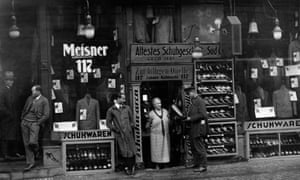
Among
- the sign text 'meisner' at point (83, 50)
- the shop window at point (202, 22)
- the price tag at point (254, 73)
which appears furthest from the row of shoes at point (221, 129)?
the sign text 'meisner' at point (83, 50)

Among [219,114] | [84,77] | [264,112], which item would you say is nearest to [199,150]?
[219,114]

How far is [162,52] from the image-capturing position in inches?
451

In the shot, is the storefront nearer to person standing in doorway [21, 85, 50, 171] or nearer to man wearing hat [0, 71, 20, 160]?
man wearing hat [0, 71, 20, 160]

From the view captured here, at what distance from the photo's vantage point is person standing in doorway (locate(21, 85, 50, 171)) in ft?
35.3

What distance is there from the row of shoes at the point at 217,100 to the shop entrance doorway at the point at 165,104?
732mm

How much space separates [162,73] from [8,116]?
394 centimetres

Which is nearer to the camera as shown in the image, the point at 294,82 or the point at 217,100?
the point at 217,100

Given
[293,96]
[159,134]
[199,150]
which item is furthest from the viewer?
[293,96]

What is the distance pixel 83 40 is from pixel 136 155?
3149mm

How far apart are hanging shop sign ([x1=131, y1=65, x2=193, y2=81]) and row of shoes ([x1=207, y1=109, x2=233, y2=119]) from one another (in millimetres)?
1048

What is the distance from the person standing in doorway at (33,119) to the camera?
35.3 feet

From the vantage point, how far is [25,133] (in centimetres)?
1089

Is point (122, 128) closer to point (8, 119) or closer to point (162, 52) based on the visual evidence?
point (162, 52)

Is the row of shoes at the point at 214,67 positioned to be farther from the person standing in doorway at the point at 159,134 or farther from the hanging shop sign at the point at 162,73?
the person standing in doorway at the point at 159,134
